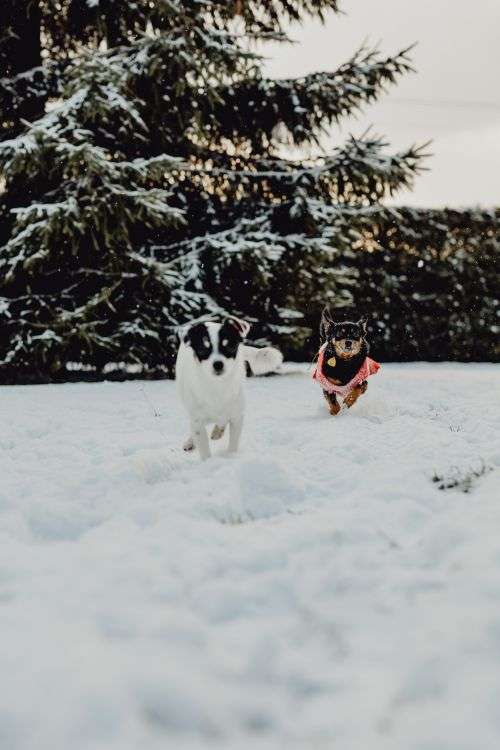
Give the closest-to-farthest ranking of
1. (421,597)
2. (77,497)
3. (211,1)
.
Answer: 1. (421,597)
2. (77,497)
3. (211,1)

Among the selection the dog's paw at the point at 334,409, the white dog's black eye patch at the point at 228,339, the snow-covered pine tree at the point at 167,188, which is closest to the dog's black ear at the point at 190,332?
the white dog's black eye patch at the point at 228,339

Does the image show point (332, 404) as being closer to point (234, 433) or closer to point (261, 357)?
point (261, 357)

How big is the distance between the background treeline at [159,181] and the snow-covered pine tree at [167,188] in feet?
0.09

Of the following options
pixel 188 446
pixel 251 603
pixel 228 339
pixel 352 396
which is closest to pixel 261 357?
pixel 228 339

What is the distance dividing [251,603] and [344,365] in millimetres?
4177

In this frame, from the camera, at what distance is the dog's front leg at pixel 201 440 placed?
4.41 m

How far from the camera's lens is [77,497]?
3496 millimetres

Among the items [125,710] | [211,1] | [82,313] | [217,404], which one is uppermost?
[211,1]

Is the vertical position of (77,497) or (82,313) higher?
(82,313)

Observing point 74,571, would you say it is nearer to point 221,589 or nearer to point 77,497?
point 221,589

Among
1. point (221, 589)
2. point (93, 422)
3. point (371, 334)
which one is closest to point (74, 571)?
point (221, 589)

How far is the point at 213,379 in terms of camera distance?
449 cm

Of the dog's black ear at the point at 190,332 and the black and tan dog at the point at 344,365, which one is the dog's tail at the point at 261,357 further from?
the black and tan dog at the point at 344,365

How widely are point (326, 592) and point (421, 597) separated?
31cm
